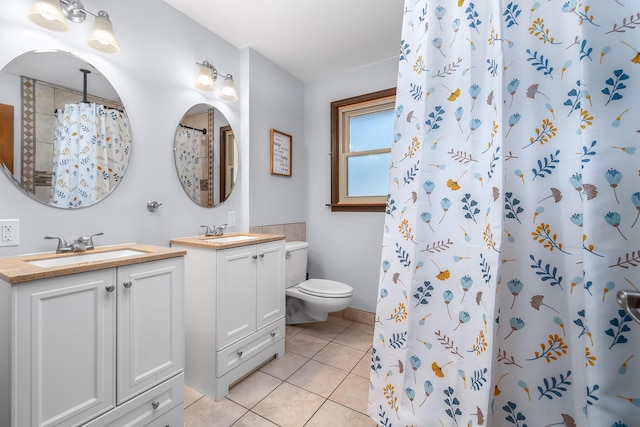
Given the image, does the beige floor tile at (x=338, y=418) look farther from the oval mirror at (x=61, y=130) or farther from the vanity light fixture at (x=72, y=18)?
the vanity light fixture at (x=72, y=18)

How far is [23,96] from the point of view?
128cm

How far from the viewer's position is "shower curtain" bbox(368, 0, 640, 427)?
0.62m

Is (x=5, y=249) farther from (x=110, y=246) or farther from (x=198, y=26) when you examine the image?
(x=198, y=26)

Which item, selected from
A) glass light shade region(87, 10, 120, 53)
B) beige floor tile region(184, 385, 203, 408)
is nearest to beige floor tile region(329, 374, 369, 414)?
beige floor tile region(184, 385, 203, 408)

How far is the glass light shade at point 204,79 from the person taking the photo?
77.0 inches

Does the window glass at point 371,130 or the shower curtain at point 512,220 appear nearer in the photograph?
the shower curtain at point 512,220

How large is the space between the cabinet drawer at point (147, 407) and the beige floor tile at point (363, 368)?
1.09m

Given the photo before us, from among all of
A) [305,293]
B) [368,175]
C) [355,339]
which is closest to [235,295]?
[305,293]

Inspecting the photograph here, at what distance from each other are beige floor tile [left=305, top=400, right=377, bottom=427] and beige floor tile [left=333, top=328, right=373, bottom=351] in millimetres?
708

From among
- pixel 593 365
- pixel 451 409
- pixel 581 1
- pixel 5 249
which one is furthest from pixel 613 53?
pixel 5 249

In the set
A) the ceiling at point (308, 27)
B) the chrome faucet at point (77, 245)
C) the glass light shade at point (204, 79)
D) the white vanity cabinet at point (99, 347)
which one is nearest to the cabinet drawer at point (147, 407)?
the white vanity cabinet at point (99, 347)

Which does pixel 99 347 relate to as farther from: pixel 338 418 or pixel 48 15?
pixel 48 15

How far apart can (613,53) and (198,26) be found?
236 centimetres

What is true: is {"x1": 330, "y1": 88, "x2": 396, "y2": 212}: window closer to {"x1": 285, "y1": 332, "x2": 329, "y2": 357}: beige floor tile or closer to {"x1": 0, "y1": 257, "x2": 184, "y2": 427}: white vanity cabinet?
{"x1": 285, "y1": 332, "x2": 329, "y2": 357}: beige floor tile
